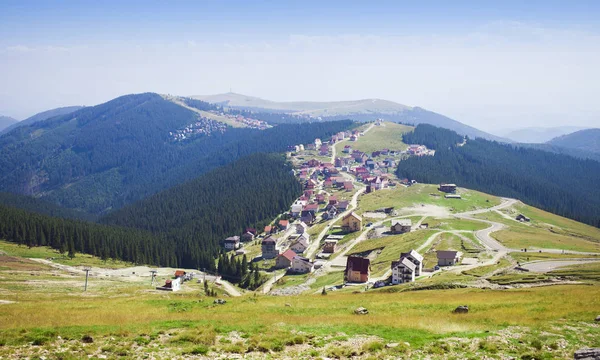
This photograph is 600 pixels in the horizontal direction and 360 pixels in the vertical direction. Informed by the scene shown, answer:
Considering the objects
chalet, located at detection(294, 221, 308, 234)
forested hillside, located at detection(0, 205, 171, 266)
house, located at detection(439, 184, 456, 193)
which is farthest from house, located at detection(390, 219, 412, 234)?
forested hillside, located at detection(0, 205, 171, 266)

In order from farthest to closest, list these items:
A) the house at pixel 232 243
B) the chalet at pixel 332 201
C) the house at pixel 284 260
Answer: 1. the chalet at pixel 332 201
2. the house at pixel 232 243
3. the house at pixel 284 260

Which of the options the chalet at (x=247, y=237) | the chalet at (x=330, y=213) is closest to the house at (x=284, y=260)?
the chalet at (x=247, y=237)

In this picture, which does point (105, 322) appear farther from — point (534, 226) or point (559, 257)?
point (534, 226)

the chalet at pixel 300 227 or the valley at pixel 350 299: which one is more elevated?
the valley at pixel 350 299

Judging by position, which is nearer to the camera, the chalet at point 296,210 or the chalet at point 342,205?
the chalet at point 342,205

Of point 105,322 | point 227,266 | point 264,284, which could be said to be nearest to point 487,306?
point 105,322

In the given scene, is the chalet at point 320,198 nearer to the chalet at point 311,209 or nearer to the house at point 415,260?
the chalet at point 311,209

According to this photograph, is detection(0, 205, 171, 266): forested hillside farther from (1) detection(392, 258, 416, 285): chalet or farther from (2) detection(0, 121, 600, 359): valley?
(1) detection(392, 258, 416, 285): chalet

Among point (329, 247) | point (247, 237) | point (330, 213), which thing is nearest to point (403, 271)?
point (329, 247)
